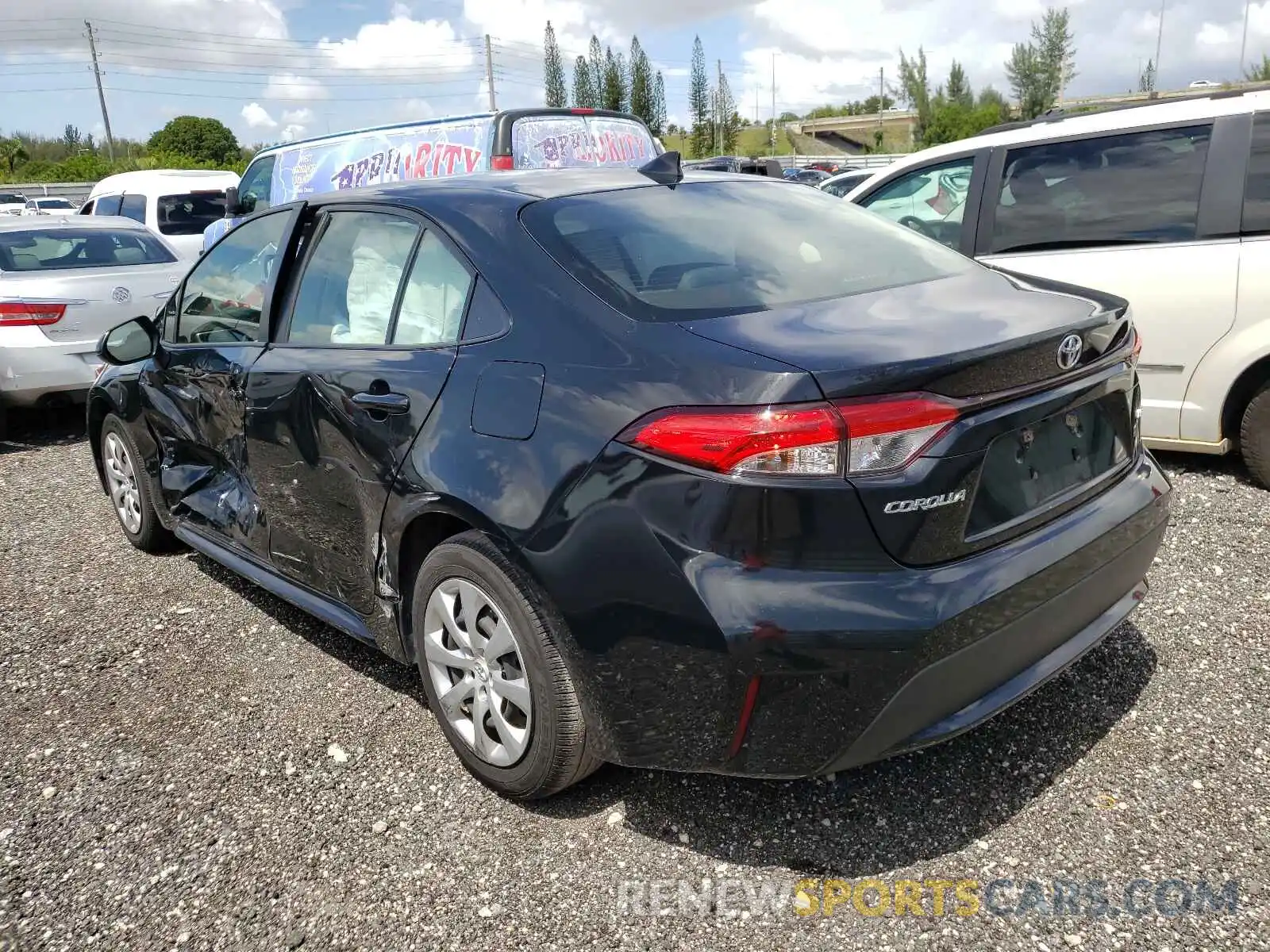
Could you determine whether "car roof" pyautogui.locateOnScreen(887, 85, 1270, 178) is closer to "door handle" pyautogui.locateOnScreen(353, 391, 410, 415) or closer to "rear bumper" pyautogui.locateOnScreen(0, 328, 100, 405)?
"door handle" pyautogui.locateOnScreen(353, 391, 410, 415)

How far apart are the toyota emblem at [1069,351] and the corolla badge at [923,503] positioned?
0.50 meters

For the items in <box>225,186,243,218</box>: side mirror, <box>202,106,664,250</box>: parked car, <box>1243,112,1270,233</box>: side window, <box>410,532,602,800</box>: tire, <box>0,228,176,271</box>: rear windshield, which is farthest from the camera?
<box>225,186,243,218</box>: side mirror

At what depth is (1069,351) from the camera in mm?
2373

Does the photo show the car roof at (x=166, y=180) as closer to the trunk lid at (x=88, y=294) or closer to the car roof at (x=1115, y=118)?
the trunk lid at (x=88, y=294)

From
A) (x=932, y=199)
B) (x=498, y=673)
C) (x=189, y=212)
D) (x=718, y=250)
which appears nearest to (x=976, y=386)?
(x=718, y=250)

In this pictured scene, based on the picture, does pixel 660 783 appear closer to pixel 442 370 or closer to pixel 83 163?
pixel 442 370

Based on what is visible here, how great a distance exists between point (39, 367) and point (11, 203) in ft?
87.4

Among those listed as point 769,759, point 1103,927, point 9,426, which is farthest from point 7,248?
point 1103,927

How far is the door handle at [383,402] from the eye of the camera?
2736mm

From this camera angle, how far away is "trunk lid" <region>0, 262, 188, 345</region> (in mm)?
A: 7148

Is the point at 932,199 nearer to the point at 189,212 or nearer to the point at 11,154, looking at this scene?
the point at 189,212

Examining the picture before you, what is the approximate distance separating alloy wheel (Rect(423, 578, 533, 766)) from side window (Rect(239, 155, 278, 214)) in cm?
898

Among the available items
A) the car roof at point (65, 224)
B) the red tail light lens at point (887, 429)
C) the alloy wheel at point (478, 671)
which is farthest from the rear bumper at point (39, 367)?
the red tail light lens at point (887, 429)

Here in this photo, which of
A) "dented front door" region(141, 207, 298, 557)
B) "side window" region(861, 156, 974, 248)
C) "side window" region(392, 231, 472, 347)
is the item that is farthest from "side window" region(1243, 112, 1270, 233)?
"dented front door" region(141, 207, 298, 557)
